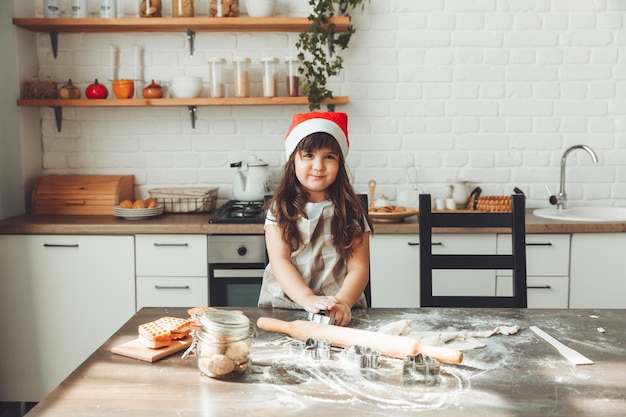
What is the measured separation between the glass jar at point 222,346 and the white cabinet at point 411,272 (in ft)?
6.03

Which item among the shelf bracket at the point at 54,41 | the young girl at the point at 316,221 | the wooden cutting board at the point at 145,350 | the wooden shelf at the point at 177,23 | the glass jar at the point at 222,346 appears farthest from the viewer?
the shelf bracket at the point at 54,41

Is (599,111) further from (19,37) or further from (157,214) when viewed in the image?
(19,37)

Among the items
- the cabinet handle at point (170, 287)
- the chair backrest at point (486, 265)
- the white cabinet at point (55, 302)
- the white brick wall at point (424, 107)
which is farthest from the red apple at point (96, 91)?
the chair backrest at point (486, 265)

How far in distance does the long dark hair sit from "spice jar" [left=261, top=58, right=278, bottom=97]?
1.35 m

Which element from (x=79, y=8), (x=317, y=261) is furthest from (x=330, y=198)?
(x=79, y=8)

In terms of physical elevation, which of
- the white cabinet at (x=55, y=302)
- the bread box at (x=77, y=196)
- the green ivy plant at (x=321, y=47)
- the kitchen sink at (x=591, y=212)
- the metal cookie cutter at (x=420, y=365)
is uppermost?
the green ivy plant at (x=321, y=47)

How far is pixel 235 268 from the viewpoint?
3160mm

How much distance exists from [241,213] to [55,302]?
38.7 inches

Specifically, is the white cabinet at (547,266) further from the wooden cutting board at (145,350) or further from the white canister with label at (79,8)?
the white canister with label at (79,8)

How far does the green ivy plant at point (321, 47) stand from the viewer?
347 centimetres

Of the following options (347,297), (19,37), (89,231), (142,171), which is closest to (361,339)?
(347,297)

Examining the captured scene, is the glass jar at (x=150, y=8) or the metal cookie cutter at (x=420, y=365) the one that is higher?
the glass jar at (x=150, y=8)

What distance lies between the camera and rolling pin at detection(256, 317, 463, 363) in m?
1.45

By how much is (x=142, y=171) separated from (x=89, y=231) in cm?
71
